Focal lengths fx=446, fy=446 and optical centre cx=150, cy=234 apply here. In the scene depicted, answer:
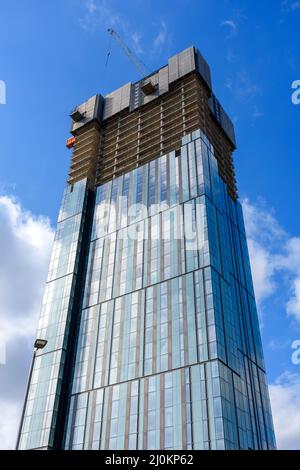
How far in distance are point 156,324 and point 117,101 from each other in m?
75.5

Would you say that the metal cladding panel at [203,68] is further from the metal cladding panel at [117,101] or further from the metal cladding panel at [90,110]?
the metal cladding panel at [90,110]

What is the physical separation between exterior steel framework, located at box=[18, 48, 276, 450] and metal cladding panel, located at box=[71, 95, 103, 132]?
25.8m

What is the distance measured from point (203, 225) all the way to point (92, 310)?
28633 mm

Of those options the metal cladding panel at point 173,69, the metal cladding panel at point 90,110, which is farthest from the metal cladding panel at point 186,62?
the metal cladding panel at point 90,110

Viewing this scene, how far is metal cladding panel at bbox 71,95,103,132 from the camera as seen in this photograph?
426 feet

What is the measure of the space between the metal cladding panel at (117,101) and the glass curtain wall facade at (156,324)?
2815cm

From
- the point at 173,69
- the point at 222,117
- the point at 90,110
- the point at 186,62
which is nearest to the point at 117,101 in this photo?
the point at 90,110

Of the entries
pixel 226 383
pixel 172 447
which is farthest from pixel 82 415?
pixel 226 383

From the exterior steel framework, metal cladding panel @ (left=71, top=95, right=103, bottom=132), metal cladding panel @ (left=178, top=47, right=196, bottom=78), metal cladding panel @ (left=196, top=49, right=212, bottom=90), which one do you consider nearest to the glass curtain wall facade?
the exterior steel framework

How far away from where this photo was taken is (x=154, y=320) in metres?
79.3

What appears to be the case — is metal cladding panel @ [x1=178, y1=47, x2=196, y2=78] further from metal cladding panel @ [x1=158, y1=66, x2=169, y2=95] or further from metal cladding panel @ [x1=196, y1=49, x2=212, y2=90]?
metal cladding panel @ [x1=158, y1=66, x2=169, y2=95]

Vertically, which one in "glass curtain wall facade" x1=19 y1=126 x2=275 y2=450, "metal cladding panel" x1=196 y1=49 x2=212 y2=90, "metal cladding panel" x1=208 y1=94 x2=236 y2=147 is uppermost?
"metal cladding panel" x1=196 y1=49 x2=212 y2=90

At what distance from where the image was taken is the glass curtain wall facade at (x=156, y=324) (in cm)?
6825

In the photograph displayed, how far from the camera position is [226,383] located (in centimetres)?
6831
